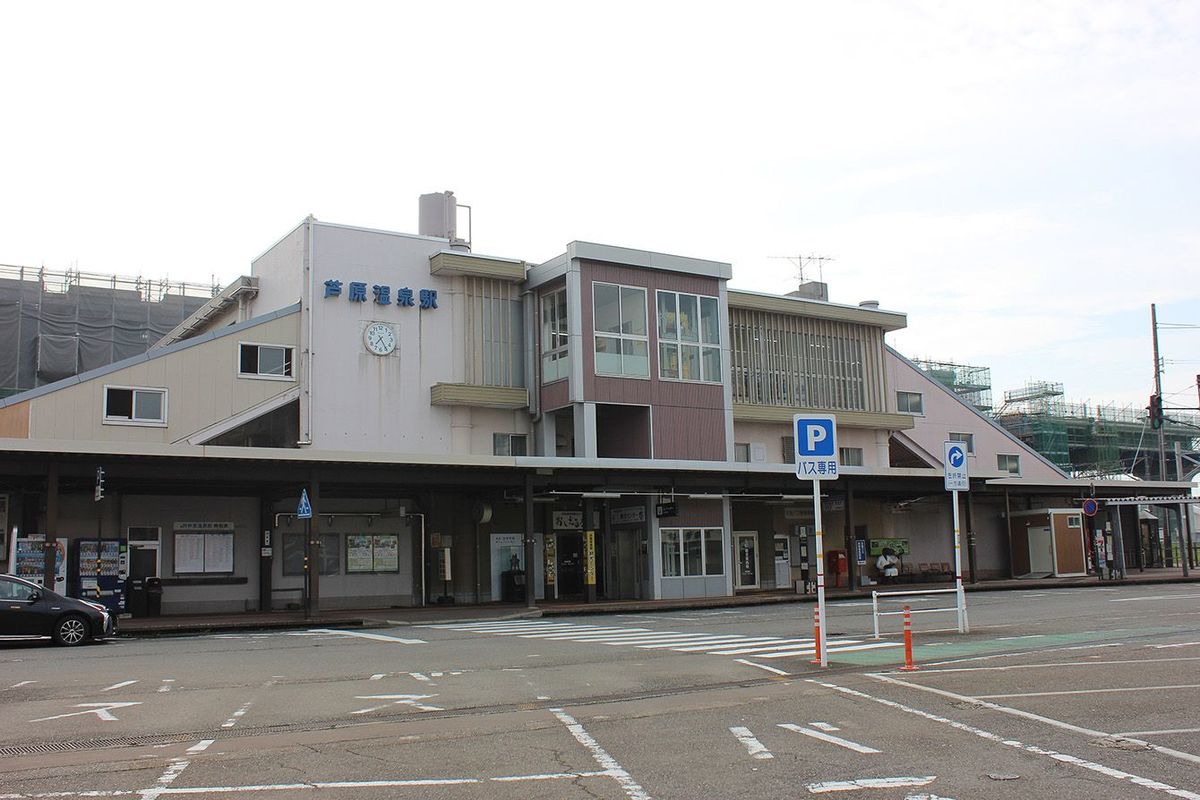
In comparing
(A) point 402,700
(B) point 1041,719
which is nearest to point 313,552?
(A) point 402,700

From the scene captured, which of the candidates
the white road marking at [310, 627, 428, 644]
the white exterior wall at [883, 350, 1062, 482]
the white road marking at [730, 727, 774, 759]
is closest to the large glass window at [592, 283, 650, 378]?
the white road marking at [310, 627, 428, 644]

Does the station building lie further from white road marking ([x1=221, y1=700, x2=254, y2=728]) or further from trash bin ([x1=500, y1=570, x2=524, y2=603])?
white road marking ([x1=221, y1=700, x2=254, y2=728])

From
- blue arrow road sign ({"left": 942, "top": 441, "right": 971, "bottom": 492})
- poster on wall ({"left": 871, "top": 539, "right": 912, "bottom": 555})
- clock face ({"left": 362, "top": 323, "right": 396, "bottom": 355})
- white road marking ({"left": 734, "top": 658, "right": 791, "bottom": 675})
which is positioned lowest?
white road marking ({"left": 734, "top": 658, "right": 791, "bottom": 675})

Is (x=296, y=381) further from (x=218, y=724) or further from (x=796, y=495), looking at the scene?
(x=218, y=724)

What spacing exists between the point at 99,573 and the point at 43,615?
6.05m

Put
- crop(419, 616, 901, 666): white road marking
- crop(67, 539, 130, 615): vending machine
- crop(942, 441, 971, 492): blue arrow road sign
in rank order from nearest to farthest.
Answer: crop(419, 616, 901, 666): white road marking → crop(942, 441, 971, 492): blue arrow road sign → crop(67, 539, 130, 615): vending machine

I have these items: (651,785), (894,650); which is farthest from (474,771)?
(894,650)

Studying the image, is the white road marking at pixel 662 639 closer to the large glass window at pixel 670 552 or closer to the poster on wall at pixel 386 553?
the poster on wall at pixel 386 553

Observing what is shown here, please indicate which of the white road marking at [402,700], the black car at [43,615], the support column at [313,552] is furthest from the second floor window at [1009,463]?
the white road marking at [402,700]

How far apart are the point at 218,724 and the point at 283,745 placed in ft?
4.93

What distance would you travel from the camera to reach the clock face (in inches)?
1341

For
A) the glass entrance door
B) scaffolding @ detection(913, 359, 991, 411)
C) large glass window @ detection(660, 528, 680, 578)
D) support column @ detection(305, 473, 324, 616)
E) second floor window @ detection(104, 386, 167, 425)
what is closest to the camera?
support column @ detection(305, 473, 324, 616)

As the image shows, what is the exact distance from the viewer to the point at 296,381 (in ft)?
108

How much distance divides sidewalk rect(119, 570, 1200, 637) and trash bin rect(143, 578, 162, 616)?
1.02 ft
